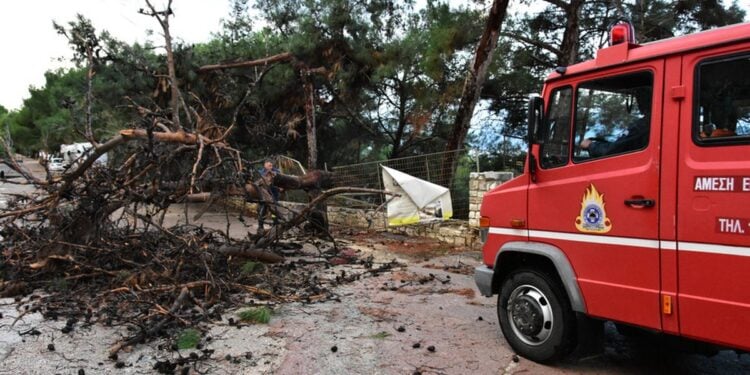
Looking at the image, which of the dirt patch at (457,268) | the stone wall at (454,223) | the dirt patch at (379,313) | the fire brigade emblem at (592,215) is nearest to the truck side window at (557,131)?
the fire brigade emblem at (592,215)

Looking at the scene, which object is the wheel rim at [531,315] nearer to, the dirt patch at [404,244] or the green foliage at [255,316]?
the green foliage at [255,316]

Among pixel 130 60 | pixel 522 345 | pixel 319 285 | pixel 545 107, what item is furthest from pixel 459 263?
pixel 130 60

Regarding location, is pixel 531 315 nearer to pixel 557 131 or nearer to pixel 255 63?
pixel 557 131

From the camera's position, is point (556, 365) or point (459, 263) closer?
point (556, 365)

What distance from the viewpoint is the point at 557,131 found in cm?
413

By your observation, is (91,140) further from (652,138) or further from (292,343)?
(652,138)

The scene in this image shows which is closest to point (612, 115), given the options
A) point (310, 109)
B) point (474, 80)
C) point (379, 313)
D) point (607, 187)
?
point (607, 187)

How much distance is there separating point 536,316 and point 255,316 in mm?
2858

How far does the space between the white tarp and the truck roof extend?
21.7ft

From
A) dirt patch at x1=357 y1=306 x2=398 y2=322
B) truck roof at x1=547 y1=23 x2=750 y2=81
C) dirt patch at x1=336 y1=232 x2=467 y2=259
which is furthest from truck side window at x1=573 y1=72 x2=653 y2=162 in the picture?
dirt patch at x1=336 y1=232 x2=467 y2=259

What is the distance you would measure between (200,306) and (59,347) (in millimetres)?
1356

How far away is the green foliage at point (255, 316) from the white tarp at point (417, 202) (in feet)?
18.4

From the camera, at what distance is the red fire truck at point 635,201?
314cm

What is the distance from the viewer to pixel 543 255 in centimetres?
419
